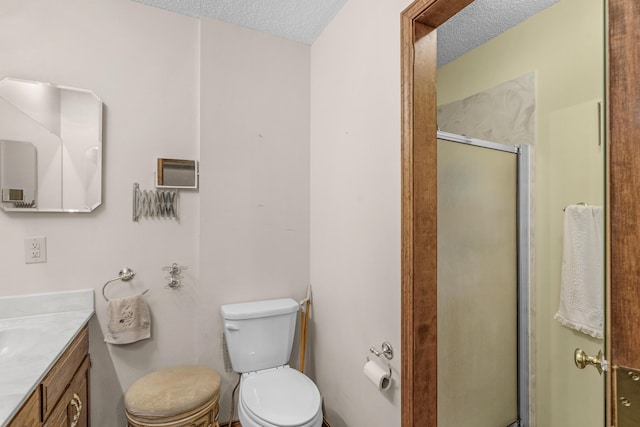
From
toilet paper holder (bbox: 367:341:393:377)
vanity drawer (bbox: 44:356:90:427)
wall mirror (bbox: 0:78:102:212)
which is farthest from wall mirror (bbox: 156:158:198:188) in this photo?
toilet paper holder (bbox: 367:341:393:377)

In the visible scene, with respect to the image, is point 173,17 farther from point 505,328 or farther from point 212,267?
point 505,328

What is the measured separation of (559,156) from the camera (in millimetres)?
1617

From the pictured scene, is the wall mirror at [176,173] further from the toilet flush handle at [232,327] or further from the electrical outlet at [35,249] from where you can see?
the toilet flush handle at [232,327]

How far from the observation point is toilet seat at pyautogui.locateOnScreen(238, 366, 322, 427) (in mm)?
1303

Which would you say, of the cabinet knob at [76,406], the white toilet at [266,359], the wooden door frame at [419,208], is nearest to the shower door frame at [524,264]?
the wooden door frame at [419,208]

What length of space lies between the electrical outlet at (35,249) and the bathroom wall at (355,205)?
1.44 m

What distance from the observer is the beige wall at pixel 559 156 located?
4.86 ft

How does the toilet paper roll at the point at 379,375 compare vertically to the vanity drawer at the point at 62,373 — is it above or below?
below

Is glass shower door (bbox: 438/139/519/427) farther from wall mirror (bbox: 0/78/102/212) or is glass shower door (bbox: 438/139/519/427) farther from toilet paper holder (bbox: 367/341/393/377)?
wall mirror (bbox: 0/78/102/212)

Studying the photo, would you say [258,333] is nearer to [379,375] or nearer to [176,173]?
[379,375]

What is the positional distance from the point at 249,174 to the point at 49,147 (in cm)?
99

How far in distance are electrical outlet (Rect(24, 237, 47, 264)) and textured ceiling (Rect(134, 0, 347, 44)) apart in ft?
4.57

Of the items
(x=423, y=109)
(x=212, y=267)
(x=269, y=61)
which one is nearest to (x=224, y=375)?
(x=212, y=267)

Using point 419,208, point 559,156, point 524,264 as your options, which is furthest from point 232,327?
point 559,156
